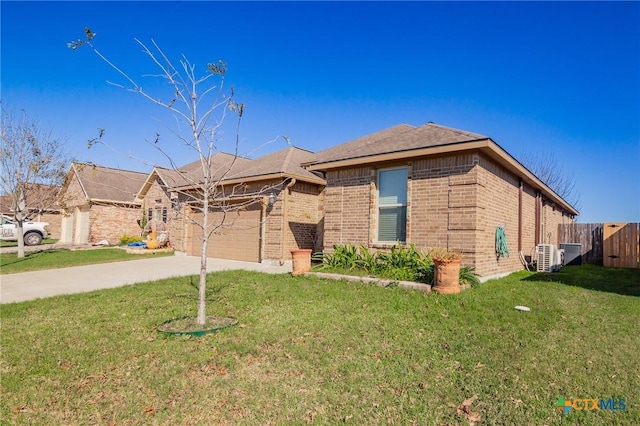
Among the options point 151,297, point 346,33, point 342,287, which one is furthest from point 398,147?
point 151,297

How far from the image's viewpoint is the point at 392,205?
9.52 m

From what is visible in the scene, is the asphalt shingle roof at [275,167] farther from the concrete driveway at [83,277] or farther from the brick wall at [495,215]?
the brick wall at [495,215]

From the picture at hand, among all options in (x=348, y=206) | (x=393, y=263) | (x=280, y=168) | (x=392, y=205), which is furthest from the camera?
(x=280, y=168)

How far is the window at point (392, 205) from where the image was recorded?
9328 millimetres

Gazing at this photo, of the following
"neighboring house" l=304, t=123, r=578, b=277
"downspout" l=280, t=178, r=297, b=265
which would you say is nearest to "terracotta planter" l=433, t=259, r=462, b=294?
"neighboring house" l=304, t=123, r=578, b=277

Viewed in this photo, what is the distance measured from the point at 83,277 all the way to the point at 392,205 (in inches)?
336

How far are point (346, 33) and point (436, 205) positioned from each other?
21.2 ft

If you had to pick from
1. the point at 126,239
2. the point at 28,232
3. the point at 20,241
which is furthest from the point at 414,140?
the point at 28,232

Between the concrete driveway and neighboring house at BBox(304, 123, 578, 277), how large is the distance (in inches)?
116

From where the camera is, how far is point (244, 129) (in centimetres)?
535

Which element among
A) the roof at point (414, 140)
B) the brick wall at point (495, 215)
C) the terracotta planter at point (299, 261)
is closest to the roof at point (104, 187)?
the terracotta planter at point (299, 261)

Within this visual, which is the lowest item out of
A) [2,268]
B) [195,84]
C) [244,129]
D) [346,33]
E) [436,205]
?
[2,268]

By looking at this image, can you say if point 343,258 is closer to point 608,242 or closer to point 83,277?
point 83,277

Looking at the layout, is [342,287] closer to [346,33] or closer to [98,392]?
[98,392]
